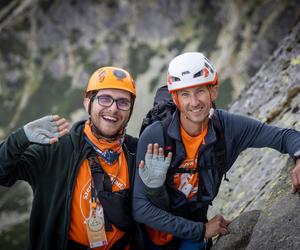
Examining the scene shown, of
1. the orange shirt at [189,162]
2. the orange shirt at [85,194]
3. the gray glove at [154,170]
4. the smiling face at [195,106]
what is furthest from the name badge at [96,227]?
the smiling face at [195,106]

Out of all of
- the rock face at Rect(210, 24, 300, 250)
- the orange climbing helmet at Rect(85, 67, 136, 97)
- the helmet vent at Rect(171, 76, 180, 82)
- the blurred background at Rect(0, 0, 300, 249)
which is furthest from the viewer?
the blurred background at Rect(0, 0, 300, 249)

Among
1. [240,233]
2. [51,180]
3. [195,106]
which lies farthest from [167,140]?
[51,180]

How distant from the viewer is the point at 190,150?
8.16 metres

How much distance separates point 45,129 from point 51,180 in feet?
4.42

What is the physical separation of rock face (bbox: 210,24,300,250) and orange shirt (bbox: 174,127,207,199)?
1265mm

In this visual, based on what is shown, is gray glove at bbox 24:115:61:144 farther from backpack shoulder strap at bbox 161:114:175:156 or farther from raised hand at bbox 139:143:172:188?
backpack shoulder strap at bbox 161:114:175:156

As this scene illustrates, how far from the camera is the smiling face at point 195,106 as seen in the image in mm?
7918

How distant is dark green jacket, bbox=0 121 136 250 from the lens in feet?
27.8

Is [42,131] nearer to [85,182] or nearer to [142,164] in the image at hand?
[85,182]

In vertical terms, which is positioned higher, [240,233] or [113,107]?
[113,107]

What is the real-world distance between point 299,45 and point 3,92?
93.8 m

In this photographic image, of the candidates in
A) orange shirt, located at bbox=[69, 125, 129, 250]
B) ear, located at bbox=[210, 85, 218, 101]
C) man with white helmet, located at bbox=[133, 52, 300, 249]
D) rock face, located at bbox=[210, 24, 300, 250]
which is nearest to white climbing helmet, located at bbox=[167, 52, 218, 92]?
man with white helmet, located at bbox=[133, 52, 300, 249]

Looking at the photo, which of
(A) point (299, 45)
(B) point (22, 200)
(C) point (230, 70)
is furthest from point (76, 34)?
(A) point (299, 45)

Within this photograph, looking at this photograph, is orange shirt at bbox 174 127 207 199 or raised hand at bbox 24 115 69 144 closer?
raised hand at bbox 24 115 69 144
